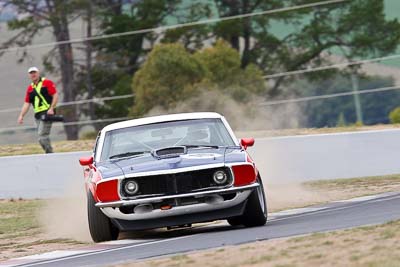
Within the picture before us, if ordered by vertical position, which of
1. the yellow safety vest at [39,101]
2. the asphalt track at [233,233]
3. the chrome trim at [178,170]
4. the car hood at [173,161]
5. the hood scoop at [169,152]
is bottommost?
the asphalt track at [233,233]

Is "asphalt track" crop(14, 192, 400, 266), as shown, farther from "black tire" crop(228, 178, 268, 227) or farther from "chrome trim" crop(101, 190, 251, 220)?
"chrome trim" crop(101, 190, 251, 220)

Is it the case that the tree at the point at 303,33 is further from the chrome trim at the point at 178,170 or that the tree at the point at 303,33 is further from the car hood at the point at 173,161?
the chrome trim at the point at 178,170

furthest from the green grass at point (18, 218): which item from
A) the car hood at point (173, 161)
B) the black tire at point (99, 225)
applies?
the car hood at point (173, 161)

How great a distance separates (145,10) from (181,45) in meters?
6.01

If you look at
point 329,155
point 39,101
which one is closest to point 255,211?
point 329,155

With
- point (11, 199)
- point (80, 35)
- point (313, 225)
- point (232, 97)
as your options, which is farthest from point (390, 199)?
point (80, 35)

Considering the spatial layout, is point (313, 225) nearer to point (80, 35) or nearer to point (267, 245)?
point (267, 245)

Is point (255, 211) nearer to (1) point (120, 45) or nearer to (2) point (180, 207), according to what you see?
(2) point (180, 207)

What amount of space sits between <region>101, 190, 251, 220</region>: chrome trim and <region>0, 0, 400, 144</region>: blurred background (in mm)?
20665

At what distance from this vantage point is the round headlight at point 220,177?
1321 centimetres

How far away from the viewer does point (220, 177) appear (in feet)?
43.4

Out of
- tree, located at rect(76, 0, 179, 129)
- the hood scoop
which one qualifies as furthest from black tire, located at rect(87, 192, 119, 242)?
tree, located at rect(76, 0, 179, 129)

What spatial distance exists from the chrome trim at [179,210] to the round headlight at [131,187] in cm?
22

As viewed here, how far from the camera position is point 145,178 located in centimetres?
1321
